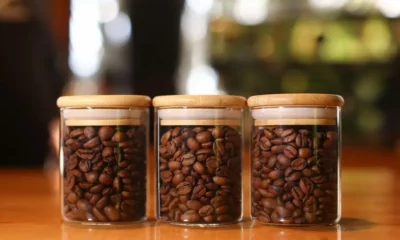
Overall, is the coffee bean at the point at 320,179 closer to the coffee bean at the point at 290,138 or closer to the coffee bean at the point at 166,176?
the coffee bean at the point at 290,138

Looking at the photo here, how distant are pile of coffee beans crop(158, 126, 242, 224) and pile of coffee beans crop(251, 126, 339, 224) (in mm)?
39

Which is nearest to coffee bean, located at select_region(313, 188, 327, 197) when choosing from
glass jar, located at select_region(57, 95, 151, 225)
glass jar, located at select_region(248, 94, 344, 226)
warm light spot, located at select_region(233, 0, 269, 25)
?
glass jar, located at select_region(248, 94, 344, 226)

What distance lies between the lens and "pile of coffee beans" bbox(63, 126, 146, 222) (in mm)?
758

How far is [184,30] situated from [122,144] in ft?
7.12

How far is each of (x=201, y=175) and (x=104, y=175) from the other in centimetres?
12

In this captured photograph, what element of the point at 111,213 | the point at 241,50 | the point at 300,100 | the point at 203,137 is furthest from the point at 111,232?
the point at 241,50

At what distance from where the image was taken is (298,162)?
733 millimetres

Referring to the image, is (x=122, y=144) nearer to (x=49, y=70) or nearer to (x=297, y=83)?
(x=49, y=70)

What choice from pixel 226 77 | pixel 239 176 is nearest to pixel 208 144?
pixel 239 176

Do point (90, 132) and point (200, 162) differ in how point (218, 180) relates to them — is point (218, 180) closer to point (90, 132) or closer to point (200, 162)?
point (200, 162)

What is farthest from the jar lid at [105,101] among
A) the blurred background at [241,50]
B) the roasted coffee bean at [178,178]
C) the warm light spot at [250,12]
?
the warm light spot at [250,12]

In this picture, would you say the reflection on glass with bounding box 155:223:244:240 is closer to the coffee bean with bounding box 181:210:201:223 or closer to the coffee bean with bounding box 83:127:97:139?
the coffee bean with bounding box 181:210:201:223

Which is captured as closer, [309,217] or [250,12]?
[309,217]

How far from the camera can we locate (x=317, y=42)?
290cm
